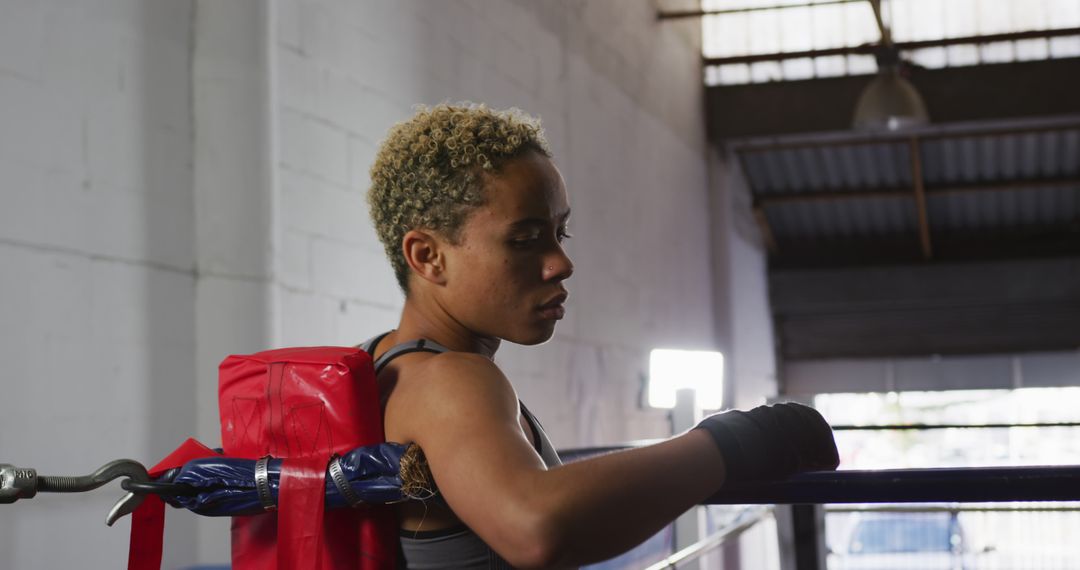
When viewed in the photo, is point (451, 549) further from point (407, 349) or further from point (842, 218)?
point (842, 218)

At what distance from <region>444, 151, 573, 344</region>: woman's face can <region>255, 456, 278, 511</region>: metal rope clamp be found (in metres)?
0.25

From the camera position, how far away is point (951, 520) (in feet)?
13.1

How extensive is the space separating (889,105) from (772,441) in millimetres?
6600

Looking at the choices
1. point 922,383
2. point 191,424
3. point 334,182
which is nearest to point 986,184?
point 922,383

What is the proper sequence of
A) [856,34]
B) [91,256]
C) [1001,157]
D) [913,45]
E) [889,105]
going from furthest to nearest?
[1001,157]
[856,34]
[913,45]
[889,105]
[91,256]

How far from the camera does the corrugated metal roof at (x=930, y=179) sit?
10.0 m

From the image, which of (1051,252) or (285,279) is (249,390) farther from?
(1051,252)

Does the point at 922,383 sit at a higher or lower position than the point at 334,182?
lower

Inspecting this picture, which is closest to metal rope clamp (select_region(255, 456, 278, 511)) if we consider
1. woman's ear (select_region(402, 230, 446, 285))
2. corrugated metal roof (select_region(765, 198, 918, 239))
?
woman's ear (select_region(402, 230, 446, 285))

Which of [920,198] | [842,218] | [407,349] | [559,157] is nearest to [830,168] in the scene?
[920,198]

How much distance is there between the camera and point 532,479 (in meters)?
0.86

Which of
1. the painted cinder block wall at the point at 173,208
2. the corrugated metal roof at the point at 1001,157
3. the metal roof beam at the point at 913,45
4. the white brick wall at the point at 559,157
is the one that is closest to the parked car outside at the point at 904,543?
the white brick wall at the point at 559,157

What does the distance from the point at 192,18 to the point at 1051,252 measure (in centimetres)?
1025

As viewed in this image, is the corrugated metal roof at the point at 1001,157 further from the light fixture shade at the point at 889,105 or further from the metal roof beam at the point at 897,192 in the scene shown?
the light fixture shade at the point at 889,105
